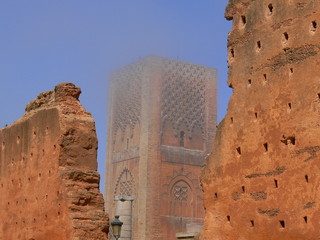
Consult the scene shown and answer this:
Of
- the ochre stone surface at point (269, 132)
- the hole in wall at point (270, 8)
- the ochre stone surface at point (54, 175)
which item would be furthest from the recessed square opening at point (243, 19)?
the ochre stone surface at point (54, 175)

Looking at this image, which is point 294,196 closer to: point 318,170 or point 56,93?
point 318,170

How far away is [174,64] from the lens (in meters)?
39.2

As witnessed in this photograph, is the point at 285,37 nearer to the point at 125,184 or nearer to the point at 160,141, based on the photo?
the point at 160,141

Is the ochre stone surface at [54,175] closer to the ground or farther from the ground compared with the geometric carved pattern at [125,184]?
closer to the ground

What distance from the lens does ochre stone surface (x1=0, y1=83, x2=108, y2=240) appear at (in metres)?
11.6

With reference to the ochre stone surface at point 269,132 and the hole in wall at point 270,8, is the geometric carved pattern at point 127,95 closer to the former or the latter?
the ochre stone surface at point 269,132

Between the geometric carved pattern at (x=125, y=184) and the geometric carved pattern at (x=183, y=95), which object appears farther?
the geometric carved pattern at (x=125, y=184)

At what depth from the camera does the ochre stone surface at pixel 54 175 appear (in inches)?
458

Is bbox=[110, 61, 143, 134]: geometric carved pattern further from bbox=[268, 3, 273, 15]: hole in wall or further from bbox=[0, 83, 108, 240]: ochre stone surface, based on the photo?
bbox=[268, 3, 273, 15]: hole in wall

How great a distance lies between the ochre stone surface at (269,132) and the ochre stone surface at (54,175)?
1936 mm

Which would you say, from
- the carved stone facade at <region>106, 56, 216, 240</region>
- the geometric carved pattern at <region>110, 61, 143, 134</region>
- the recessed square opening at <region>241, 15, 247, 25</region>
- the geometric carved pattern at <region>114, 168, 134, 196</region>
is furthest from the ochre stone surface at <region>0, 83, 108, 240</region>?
the geometric carved pattern at <region>114, 168, 134, 196</region>

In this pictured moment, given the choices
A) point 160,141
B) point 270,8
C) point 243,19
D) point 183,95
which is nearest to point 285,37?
point 270,8

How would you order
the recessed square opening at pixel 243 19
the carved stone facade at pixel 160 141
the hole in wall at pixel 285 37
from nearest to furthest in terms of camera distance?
the hole in wall at pixel 285 37, the recessed square opening at pixel 243 19, the carved stone facade at pixel 160 141

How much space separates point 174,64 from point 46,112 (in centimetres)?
2678
